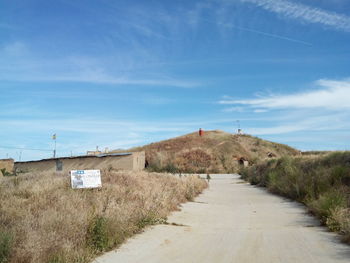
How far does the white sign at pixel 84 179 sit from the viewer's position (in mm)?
12344

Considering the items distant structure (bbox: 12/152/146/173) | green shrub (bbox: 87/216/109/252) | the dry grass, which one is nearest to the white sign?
the dry grass

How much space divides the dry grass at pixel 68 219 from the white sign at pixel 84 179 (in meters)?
0.21

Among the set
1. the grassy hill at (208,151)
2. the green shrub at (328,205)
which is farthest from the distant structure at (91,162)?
the green shrub at (328,205)

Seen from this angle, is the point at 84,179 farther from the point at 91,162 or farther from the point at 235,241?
the point at 91,162

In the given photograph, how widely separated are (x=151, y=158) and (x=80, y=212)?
2042 inches

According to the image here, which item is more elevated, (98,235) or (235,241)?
(98,235)

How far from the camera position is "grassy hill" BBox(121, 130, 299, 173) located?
57438 mm

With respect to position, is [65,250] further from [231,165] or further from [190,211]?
[231,165]

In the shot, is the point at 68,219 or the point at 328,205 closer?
the point at 68,219

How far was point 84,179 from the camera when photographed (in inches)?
496

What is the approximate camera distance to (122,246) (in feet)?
27.7

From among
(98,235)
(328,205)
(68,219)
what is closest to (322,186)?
(328,205)

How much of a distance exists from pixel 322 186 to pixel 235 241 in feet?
27.7

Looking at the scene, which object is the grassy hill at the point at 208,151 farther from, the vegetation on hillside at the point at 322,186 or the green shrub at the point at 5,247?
the green shrub at the point at 5,247
